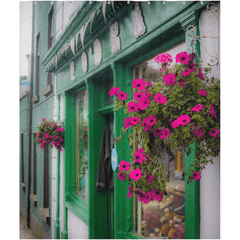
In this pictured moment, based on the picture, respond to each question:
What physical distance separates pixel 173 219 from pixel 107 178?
143cm

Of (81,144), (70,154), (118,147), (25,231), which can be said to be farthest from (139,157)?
(70,154)

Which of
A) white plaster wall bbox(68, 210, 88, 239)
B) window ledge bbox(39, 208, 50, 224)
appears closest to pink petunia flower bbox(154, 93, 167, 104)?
A: white plaster wall bbox(68, 210, 88, 239)

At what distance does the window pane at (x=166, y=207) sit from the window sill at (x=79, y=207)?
1225mm

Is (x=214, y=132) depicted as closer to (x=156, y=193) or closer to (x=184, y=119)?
(x=184, y=119)

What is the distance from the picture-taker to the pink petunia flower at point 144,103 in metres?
1.20

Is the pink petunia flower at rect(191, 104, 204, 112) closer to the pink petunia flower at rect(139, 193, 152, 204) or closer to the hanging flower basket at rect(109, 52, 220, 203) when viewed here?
the hanging flower basket at rect(109, 52, 220, 203)

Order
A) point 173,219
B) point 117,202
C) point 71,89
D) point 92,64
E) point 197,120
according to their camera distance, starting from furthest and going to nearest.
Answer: point 71,89, point 92,64, point 117,202, point 173,219, point 197,120

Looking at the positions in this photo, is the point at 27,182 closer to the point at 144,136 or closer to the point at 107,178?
the point at 107,178

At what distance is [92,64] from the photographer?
3061mm

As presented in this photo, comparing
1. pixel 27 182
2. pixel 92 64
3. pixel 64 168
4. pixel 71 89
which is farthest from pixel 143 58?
pixel 64 168

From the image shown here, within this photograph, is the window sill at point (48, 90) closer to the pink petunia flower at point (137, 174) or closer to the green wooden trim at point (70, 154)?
the green wooden trim at point (70, 154)

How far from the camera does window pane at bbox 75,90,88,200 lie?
361 centimetres

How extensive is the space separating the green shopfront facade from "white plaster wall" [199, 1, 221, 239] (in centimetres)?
4

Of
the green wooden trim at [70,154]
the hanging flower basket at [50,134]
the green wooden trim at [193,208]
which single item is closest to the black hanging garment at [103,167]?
the green wooden trim at [70,154]
